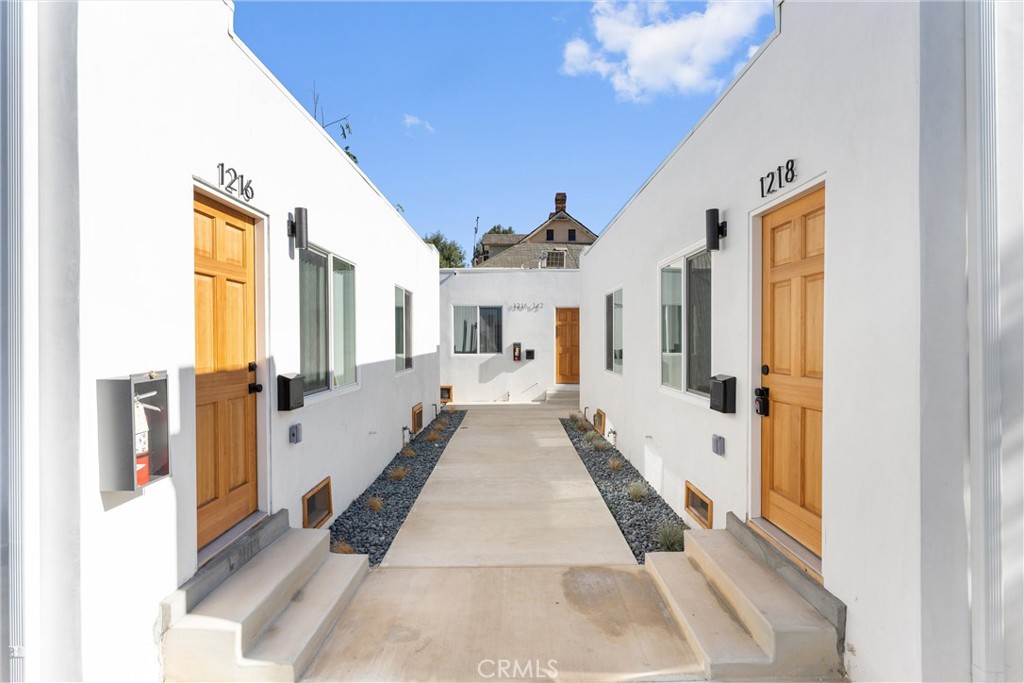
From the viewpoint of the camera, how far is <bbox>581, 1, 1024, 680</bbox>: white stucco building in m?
1.77

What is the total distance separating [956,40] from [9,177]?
3486mm

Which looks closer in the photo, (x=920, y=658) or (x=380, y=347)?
(x=920, y=658)

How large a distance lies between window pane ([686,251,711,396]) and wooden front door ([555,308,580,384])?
7.60 m

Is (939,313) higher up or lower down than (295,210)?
lower down

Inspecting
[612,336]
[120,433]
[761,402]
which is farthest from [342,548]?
[612,336]

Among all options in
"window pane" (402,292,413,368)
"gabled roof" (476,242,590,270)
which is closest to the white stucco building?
"window pane" (402,292,413,368)

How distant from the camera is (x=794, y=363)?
2867mm

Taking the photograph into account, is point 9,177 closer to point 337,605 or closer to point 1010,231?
point 337,605

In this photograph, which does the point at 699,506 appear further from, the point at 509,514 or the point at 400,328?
the point at 400,328

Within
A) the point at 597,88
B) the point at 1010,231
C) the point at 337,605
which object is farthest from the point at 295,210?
the point at 597,88

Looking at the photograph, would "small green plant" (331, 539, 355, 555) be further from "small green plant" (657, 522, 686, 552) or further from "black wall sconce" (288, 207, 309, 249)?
"small green plant" (657, 522, 686, 552)

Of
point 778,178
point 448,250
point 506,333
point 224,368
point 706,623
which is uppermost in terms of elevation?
point 448,250

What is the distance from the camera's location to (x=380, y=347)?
5840 mm

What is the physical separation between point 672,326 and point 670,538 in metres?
1.99
